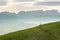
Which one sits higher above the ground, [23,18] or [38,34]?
[23,18]

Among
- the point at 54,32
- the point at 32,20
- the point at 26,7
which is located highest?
the point at 26,7

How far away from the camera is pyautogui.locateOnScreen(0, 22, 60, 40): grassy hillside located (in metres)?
4.37

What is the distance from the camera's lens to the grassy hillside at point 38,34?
4.37 metres

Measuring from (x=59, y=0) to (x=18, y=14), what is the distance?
3.03 ft

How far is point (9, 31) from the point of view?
174 inches

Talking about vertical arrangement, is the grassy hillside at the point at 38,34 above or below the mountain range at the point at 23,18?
below

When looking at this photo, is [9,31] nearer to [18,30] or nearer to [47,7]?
[18,30]

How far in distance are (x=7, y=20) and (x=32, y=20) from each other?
0.53 metres

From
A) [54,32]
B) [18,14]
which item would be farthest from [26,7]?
[54,32]

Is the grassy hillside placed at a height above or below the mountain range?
below

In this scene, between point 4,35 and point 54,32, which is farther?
point 54,32

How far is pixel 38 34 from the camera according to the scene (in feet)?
14.6

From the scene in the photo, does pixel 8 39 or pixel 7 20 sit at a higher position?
pixel 7 20

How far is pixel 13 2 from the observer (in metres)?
4.38
